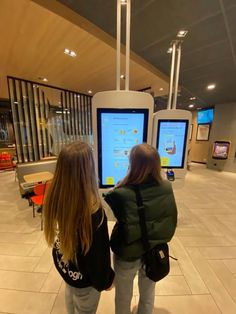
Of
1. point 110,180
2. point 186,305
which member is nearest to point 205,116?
point 110,180

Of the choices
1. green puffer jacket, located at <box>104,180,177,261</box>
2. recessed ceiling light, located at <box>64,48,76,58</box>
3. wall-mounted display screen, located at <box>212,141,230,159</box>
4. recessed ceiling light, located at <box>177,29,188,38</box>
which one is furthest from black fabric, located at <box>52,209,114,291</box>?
wall-mounted display screen, located at <box>212,141,230,159</box>

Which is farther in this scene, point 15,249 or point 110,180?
point 15,249

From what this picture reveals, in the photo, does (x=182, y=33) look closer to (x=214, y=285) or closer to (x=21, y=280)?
(x=214, y=285)

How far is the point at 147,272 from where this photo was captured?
1.09m

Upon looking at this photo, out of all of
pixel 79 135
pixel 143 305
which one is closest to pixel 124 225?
pixel 143 305

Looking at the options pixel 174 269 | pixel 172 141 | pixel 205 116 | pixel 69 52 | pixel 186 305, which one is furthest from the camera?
pixel 205 116

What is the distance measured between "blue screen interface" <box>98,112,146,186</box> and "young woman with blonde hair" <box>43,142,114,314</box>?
0.85 m

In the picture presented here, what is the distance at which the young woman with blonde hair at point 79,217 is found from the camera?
0.81 meters

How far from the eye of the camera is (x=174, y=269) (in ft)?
6.59

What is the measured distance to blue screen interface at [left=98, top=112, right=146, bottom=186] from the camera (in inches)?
65.6

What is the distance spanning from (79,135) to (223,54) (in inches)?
198

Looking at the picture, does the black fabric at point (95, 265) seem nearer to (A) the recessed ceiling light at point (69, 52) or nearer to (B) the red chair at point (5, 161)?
(A) the recessed ceiling light at point (69, 52)

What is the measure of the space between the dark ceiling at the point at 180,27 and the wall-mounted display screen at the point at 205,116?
17.9 ft

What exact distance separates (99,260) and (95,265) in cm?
3
